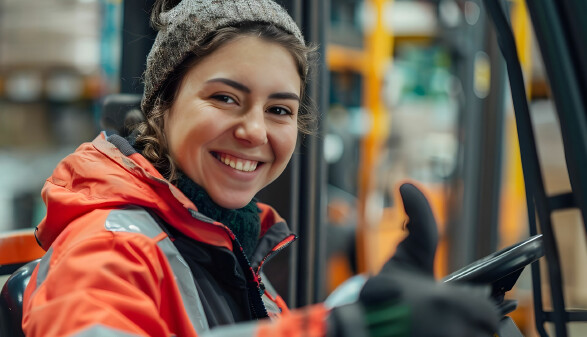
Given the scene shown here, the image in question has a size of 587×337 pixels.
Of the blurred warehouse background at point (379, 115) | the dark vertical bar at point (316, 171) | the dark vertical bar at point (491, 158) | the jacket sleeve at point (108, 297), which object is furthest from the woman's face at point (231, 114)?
the dark vertical bar at point (491, 158)

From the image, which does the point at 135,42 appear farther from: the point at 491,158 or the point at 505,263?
the point at 491,158

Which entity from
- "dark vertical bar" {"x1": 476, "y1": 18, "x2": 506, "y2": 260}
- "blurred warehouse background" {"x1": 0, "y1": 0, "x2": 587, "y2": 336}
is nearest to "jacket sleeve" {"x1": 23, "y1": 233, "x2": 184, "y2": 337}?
"blurred warehouse background" {"x1": 0, "y1": 0, "x2": 587, "y2": 336}

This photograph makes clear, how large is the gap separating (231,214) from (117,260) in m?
0.34

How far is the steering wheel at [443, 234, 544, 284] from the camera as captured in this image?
1.23 metres

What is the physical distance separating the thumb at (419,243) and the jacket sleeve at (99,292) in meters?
0.34

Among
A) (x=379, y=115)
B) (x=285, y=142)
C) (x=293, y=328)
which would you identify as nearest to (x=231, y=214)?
(x=285, y=142)

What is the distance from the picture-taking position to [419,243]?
83 centimetres

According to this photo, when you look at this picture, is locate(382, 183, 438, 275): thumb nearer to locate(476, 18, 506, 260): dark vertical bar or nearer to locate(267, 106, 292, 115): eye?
locate(267, 106, 292, 115): eye

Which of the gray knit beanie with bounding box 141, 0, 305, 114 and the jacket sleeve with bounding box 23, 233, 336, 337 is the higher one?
the gray knit beanie with bounding box 141, 0, 305, 114

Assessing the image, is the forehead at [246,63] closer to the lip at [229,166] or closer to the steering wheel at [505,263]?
→ the lip at [229,166]

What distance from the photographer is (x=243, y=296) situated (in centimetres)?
116

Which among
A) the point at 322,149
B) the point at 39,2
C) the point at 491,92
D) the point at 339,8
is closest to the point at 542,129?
the point at 491,92

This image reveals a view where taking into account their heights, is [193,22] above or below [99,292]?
above

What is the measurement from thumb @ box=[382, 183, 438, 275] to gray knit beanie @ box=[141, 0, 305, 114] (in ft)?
1.62
